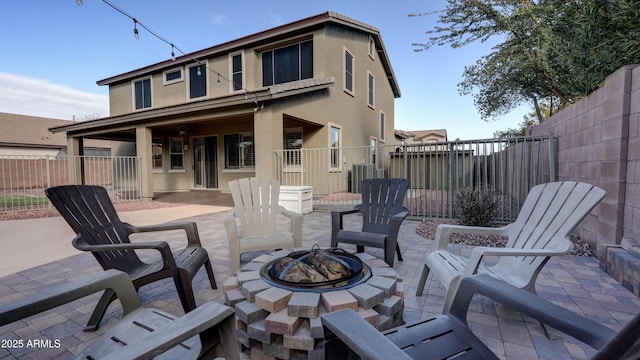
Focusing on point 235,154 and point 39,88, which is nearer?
point 235,154

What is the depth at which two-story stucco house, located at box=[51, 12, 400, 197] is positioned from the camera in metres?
7.81

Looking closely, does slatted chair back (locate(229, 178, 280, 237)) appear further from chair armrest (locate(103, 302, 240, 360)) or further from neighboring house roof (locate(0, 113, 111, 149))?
neighboring house roof (locate(0, 113, 111, 149))

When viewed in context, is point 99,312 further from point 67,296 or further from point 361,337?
point 361,337

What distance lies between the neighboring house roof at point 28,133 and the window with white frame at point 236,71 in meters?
15.3

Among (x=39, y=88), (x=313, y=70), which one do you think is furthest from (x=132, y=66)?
(x=39, y=88)

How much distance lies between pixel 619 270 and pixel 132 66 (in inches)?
658

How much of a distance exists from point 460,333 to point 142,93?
15588 mm

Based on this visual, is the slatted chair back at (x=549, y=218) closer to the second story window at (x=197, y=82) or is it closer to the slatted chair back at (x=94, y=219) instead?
the slatted chair back at (x=94, y=219)

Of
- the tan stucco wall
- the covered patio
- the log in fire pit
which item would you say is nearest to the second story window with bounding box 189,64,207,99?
the tan stucco wall

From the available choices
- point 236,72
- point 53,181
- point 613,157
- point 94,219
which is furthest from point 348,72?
point 53,181

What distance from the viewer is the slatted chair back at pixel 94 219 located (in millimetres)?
2156

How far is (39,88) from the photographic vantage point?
3188cm

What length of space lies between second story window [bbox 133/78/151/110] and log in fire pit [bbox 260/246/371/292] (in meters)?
13.7

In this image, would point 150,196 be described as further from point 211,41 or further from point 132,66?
point 132,66
